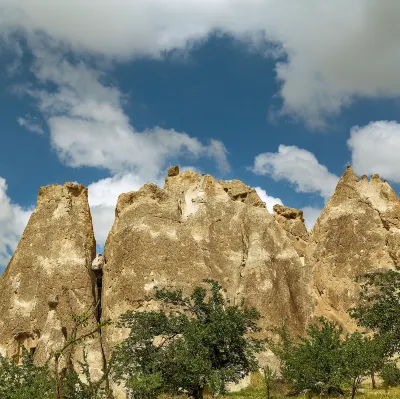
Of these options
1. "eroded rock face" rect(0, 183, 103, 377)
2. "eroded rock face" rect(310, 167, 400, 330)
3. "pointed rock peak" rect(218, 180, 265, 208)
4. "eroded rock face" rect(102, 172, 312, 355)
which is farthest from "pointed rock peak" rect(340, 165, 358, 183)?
"eroded rock face" rect(0, 183, 103, 377)

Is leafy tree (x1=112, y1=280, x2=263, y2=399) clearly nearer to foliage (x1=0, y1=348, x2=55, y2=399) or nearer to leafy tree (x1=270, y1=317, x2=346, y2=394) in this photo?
leafy tree (x1=270, y1=317, x2=346, y2=394)

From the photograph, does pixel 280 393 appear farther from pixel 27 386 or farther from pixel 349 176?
pixel 349 176

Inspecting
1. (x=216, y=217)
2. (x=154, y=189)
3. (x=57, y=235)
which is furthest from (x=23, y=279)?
(x=216, y=217)

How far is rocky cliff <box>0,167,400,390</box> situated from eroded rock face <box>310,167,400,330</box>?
3.9 inches

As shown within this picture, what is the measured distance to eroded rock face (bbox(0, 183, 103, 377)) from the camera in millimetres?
40469

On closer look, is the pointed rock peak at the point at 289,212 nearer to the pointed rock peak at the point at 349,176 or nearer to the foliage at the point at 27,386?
the pointed rock peak at the point at 349,176

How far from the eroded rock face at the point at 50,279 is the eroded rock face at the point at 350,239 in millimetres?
21935

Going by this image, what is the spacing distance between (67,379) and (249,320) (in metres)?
9.24

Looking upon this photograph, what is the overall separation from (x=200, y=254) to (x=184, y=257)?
1.63m

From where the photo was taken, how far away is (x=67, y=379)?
19.4 metres

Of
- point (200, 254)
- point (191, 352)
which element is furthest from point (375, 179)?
point (191, 352)

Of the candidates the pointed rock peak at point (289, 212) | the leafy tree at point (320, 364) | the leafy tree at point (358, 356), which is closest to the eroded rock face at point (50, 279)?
the leafy tree at point (320, 364)

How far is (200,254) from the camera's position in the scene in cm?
4550

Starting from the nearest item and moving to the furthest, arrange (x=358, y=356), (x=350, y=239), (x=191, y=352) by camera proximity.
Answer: (x=191, y=352) < (x=358, y=356) < (x=350, y=239)
